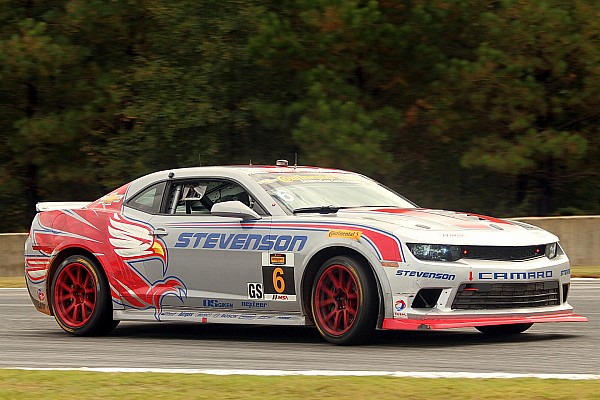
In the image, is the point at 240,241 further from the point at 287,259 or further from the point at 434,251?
the point at 434,251

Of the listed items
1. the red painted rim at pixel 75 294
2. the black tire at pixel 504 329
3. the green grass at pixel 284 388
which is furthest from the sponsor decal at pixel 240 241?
the green grass at pixel 284 388

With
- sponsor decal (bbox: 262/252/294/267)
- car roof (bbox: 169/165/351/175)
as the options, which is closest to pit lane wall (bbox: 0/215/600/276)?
car roof (bbox: 169/165/351/175)

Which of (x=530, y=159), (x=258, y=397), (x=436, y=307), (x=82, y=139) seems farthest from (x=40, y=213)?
(x=82, y=139)

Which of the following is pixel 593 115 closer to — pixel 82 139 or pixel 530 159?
pixel 530 159

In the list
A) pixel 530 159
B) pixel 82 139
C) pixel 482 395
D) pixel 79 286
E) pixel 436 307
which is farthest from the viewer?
pixel 82 139

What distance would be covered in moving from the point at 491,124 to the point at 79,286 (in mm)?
17573

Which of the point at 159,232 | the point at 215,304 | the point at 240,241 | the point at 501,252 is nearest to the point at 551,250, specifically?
the point at 501,252

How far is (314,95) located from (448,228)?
18.7 m

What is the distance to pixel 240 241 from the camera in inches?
419

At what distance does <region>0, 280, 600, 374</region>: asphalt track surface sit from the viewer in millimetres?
8812

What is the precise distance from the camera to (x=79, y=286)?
1191 centimetres

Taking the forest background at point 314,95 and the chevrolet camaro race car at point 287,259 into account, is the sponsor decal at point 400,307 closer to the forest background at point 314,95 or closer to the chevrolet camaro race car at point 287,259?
the chevrolet camaro race car at point 287,259

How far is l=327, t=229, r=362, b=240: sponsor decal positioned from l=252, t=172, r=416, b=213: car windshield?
25.4 inches

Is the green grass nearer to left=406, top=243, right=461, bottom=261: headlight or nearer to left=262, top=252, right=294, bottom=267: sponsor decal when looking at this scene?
left=406, top=243, right=461, bottom=261: headlight
